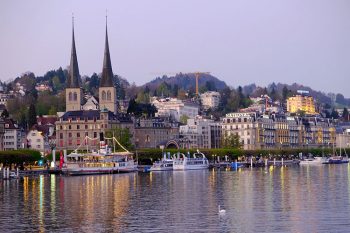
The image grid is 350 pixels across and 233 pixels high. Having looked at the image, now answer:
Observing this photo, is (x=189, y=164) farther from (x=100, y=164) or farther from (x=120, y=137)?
(x=120, y=137)

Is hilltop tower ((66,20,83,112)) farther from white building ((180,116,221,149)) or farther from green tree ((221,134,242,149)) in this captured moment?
green tree ((221,134,242,149))

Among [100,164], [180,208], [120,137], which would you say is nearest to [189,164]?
[100,164]

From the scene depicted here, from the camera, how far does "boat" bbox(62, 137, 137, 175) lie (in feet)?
366

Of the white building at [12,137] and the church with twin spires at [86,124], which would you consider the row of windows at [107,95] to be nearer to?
the church with twin spires at [86,124]

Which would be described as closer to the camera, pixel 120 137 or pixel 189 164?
pixel 189 164

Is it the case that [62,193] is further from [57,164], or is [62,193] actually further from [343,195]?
[57,164]

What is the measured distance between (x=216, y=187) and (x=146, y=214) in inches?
942

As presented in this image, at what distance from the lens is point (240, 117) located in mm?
190125

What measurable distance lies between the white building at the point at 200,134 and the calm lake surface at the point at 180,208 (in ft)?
357

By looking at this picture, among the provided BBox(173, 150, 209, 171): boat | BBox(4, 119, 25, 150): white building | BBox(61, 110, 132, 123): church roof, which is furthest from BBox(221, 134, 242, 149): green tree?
BBox(4, 119, 25, 150): white building

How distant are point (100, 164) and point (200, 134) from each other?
250 ft

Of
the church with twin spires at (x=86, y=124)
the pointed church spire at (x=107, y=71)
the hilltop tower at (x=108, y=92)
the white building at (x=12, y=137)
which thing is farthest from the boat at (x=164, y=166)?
the pointed church spire at (x=107, y=71)

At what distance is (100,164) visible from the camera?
383 feet

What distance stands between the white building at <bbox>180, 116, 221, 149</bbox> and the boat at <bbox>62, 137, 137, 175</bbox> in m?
58.4
